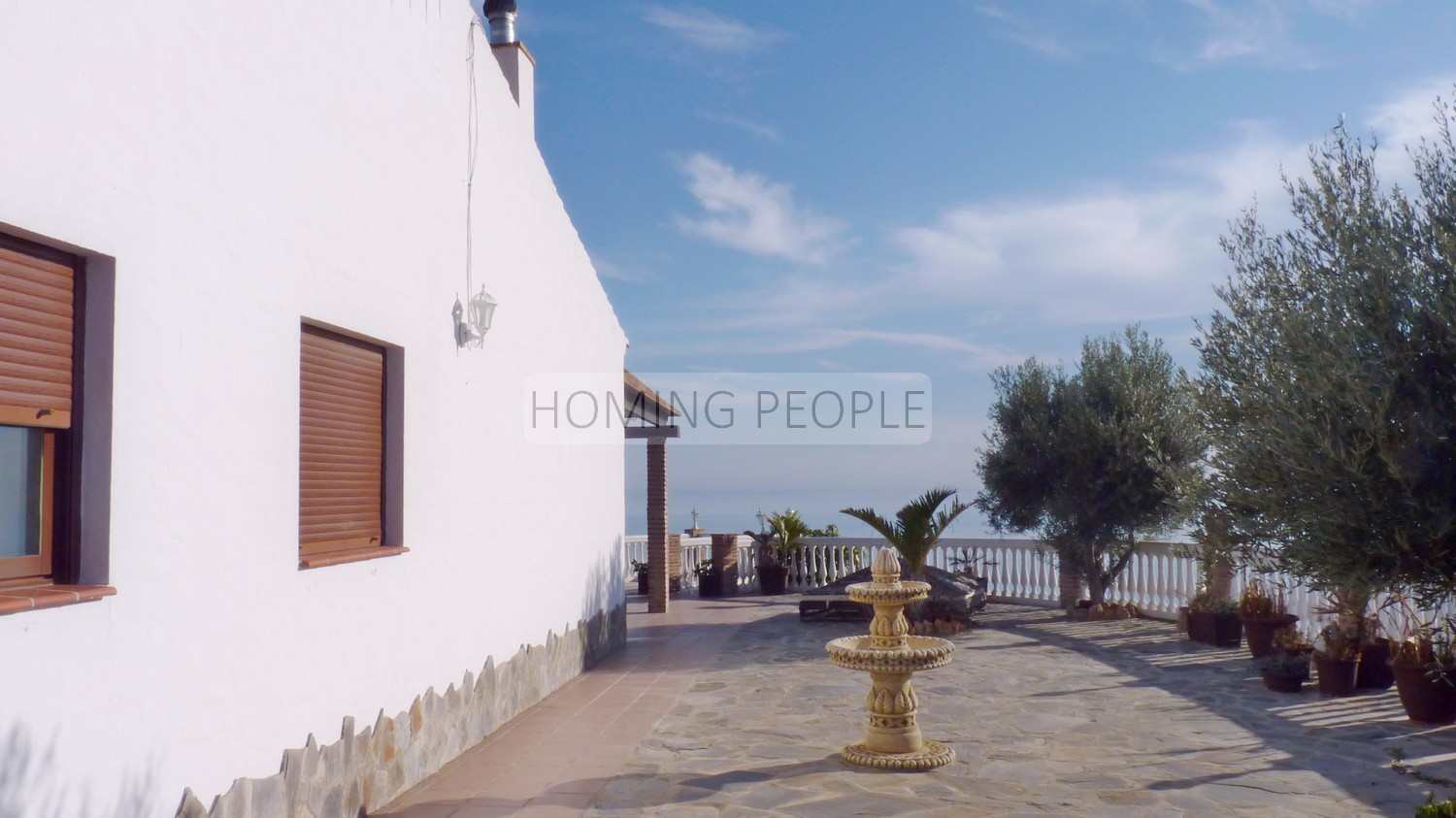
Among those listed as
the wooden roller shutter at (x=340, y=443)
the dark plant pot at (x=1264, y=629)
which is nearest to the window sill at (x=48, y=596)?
the wooden roller shutter at (x=340, y=443)

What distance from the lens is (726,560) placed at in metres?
15.9

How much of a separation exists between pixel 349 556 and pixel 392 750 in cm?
115

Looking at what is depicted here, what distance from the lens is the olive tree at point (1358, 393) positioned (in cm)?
474

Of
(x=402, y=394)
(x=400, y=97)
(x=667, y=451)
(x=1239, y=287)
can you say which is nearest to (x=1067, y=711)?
(x=1239, y=287)

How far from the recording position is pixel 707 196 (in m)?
12.0

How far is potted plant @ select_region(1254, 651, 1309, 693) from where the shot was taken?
772 centimetres

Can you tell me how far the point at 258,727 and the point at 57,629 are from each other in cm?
123

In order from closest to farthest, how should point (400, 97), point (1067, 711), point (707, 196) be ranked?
point (400, 97) → point (1067, 711) → point (707, 196)

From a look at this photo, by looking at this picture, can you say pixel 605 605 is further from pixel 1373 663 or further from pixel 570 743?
pixel 1373 663

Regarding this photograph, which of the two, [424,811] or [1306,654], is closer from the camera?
[424,811]

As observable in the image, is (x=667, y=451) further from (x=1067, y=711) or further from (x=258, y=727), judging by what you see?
(x=258, y=727)

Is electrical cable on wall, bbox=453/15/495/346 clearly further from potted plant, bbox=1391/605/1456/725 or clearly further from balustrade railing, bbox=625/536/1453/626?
potted plant, bbox=1391/605/1456/725

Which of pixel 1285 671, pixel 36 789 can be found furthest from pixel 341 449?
pixel 1285 671

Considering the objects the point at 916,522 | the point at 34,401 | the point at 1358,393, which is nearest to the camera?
the point at 34,401
